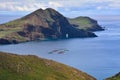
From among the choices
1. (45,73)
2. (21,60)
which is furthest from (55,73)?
(21,60)

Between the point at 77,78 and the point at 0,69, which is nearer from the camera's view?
the point at 0,69

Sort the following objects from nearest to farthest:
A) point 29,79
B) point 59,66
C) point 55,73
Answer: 1. point 29,79
2. point 55,73
3. point 59,66

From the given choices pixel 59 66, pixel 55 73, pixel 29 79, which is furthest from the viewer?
pixel 59 66

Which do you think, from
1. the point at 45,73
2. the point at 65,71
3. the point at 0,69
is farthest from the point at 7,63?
the point at 65,71

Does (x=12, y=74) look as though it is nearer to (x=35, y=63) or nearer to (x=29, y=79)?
(x=29, y=79)

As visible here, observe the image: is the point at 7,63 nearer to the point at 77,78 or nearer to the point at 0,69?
the point at 0,69

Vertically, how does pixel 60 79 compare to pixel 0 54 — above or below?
below
